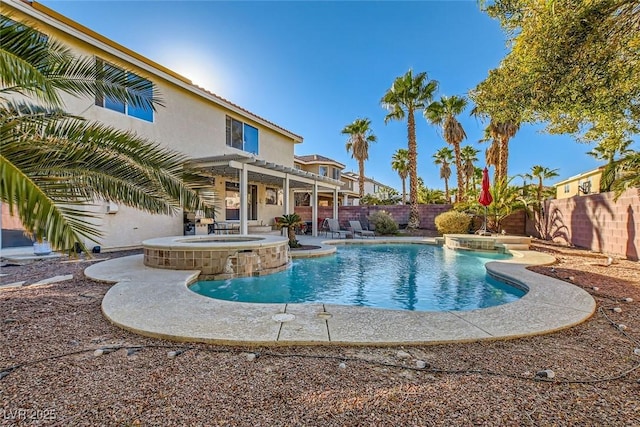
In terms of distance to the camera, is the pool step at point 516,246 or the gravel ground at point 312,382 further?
the pool step at point 516,246

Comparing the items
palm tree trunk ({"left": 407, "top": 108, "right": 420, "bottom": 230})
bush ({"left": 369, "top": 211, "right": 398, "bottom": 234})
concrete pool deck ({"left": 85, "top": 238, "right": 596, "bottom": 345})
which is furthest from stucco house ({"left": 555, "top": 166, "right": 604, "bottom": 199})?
concrete pool deck ({"left": 85, "top": 238, "right": 596, "bottom": 345})

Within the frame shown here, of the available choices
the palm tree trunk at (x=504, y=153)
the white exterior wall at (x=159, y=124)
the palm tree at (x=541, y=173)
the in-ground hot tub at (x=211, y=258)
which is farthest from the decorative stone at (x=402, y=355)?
the palm tree at (x=541, y=173)

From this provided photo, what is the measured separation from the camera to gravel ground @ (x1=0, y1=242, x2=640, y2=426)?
7.99ft

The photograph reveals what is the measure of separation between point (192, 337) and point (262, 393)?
147 centimetres

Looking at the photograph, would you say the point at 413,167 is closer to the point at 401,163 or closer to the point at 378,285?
the point at 378,285

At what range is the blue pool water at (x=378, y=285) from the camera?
6.80 m

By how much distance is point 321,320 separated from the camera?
4395mm

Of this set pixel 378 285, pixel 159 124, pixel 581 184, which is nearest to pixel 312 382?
pixel 378 285

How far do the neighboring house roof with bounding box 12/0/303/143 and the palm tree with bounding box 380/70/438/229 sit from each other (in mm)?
9256

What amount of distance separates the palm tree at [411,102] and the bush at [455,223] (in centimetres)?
343

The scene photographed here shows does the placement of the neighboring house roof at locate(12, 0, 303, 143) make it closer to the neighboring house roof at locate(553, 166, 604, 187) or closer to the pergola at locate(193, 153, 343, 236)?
the pergola at locate(193, 153, 343, 236)

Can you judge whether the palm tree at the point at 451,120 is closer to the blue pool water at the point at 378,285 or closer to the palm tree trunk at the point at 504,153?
the palm tree trunk at the point at 504,153

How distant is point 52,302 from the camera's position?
540 centimetres

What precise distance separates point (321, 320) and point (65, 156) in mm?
3821
